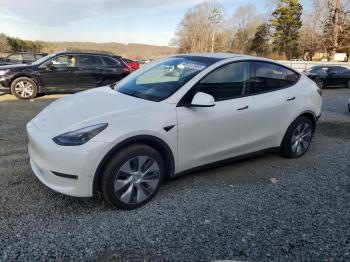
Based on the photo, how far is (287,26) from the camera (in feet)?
208

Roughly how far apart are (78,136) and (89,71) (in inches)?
326

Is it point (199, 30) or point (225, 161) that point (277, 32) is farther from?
point (225, 161)

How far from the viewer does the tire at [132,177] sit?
319 cm

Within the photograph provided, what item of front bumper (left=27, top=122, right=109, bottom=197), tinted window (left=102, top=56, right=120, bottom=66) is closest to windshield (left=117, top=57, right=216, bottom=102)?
front bumper (left=27, top=122, right=109, bottom=197)

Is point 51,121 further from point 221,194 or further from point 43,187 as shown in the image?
point 221,194

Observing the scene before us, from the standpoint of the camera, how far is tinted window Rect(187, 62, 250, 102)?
3.86 m

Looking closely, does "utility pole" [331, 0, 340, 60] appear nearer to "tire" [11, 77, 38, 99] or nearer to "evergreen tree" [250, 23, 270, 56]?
"evergreen tree" [250, 23, 270, 56]

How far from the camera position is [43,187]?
12.6 feet

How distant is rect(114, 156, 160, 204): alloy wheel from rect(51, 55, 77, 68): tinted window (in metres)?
8.22

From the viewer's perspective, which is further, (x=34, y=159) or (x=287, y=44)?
(x=287, y=44)

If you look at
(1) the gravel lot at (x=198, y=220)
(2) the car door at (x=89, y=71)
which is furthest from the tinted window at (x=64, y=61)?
(1) the gravel lot at (x=198, y=220)

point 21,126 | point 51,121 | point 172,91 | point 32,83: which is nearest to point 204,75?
point 172,91

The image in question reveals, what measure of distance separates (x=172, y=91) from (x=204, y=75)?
1.44ft

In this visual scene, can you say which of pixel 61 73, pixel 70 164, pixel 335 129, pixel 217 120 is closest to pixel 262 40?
pixel 61 73
